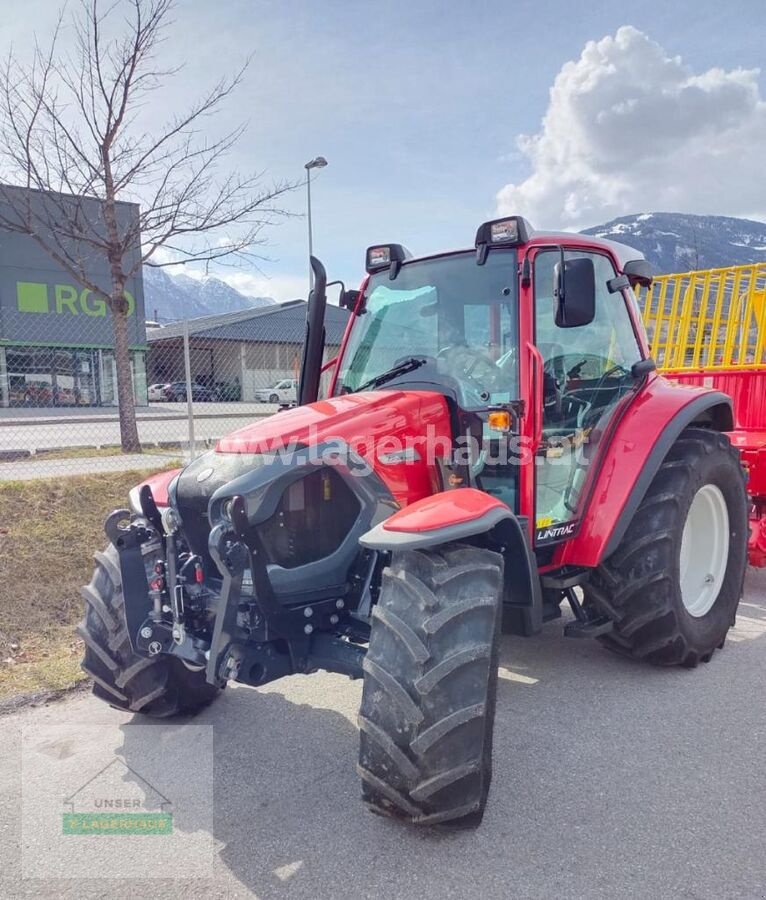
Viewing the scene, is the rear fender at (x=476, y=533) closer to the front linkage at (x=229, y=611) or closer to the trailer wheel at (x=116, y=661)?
the front linkage at (x=229, y=611)

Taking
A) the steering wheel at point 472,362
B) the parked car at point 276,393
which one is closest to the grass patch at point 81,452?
the steering wheel at point 472,362

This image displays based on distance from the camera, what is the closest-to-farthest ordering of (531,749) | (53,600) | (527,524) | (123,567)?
(123,567) → (531,749) → (527,524) → (53,600)

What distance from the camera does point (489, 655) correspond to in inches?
101

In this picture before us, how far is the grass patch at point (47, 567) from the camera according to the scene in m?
4.28

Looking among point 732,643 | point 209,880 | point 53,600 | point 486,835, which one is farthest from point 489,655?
point 53,600

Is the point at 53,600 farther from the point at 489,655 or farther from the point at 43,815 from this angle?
the point at 489,655

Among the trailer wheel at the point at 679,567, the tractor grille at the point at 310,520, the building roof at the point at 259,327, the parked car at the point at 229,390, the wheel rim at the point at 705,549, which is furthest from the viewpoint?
the parked car at the point at 229,390

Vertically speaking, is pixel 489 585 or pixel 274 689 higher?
pixel 489 585

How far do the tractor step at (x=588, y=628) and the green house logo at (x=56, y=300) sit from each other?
78.5 ft

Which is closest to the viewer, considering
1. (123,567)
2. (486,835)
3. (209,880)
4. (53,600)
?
(209,880)

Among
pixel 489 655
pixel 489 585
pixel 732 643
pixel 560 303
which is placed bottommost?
pixel 732 643

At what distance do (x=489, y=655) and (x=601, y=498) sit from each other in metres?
1.50

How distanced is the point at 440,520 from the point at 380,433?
702 mm

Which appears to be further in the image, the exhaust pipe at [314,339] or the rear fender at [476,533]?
the exhaust pipe at [314,339]
